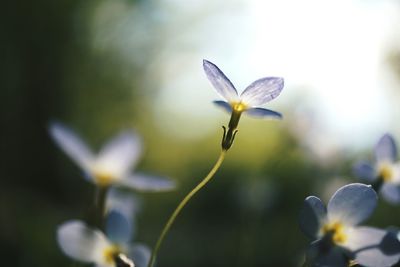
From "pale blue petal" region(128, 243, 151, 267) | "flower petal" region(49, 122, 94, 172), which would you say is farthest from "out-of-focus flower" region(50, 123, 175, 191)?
"pale blue petal" region(128, 243, 151, 267)

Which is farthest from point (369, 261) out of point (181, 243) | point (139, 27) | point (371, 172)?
point (139, 27)

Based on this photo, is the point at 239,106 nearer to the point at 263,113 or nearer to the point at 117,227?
the point at 263,113

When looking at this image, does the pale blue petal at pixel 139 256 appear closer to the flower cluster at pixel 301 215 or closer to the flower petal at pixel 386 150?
the flower cluster at pixel 301 215

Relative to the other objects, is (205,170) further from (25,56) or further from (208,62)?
(208,62)

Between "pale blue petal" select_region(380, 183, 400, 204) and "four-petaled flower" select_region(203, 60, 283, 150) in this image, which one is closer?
"four-petaled flower" select_region(203, 60, 283, 150)

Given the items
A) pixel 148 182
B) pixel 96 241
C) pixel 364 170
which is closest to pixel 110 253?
pixel 96 241

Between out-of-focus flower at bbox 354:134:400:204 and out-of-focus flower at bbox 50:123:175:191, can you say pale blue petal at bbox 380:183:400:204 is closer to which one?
out-of-focus flower at bbox 354:134:400:204
